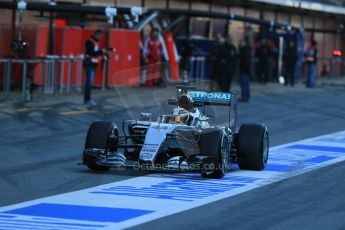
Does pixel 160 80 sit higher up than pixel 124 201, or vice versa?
pixel 160 80

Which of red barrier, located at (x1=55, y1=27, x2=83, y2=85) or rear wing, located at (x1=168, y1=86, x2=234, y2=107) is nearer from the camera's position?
rear wing, located at (x1=168, y1=86, x2=234, y2=107)

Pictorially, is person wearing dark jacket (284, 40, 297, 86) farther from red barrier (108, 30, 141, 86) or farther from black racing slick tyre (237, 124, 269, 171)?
black racing slick tyre (237, 124, 269, 171)

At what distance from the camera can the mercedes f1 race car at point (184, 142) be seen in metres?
11.6

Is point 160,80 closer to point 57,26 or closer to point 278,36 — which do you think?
point 57,26

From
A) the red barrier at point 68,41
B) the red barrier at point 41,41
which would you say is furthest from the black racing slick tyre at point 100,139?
the red barrier at point 68,41

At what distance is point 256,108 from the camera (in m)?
24.1

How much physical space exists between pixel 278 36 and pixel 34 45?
1506 centimetres

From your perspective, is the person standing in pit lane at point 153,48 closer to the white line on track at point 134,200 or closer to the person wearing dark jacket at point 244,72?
the person wearing dark jacket at point 244,72

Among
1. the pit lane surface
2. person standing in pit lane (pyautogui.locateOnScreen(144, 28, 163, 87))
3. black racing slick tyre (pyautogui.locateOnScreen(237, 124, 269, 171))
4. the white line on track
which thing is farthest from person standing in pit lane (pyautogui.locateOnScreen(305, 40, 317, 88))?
black racing slick tyre (pyautogui.locateOnScreen(237, 124, 269, 171))

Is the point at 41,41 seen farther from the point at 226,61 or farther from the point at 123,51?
the point at 226,61

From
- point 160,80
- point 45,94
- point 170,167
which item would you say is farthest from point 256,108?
point 170,167

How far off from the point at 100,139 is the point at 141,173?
0.68m

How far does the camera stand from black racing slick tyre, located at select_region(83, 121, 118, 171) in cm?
1188

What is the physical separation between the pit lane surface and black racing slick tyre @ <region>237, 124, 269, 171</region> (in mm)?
559
